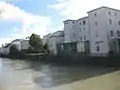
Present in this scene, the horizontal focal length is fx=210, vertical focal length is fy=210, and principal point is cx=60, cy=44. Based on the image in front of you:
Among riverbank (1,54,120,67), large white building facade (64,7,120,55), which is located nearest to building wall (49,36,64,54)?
riverbank (1,54,120,67)

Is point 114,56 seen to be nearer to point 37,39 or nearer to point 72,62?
point 72,62

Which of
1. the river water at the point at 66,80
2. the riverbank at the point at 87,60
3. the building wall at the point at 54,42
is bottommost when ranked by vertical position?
the river water at the point at 66,80

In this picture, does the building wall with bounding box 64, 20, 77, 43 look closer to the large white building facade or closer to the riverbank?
the riverbank

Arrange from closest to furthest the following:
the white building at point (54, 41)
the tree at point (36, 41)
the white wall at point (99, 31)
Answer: the white wall at point (99, 31) < the white building at point (54, 41) < the tree at point (36, 41)

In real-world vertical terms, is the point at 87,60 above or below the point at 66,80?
above

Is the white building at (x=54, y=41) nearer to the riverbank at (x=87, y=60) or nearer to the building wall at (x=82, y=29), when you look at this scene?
the riverbank at (x=87, y=60)

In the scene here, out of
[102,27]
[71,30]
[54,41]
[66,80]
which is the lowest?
[66,80]

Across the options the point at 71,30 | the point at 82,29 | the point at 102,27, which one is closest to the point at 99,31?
the point at 102,27

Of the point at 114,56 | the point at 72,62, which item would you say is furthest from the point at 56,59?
the point at 114,56

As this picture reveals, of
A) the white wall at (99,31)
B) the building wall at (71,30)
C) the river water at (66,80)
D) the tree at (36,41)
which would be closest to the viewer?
the river water at (66,80)

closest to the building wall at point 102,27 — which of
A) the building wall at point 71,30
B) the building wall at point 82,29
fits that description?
the building wall at point 82,29

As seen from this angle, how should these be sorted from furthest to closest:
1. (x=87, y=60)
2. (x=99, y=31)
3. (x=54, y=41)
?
(x=54, y=41)
(x=99, y=31)
(x=87, y=60)

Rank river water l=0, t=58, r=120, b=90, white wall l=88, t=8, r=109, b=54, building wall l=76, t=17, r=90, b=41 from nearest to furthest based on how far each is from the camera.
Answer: river water l=0, t=58, r=120, b=90 < white wall l=88, t=8, r=109, b=54 < building wall l=76, t=17, r=90, b=41

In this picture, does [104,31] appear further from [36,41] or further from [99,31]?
A: [36,41]
